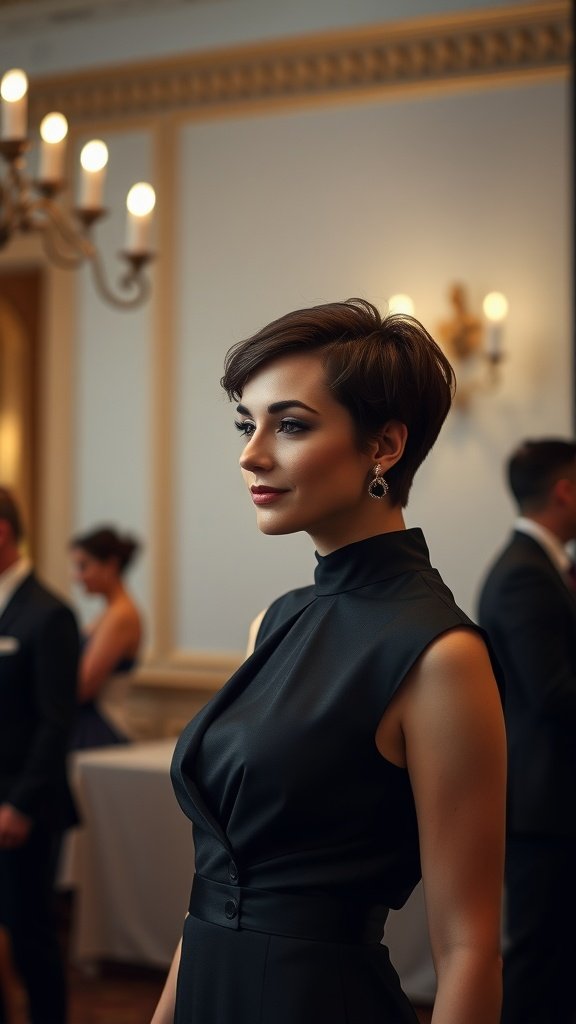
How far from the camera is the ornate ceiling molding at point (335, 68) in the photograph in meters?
5.06

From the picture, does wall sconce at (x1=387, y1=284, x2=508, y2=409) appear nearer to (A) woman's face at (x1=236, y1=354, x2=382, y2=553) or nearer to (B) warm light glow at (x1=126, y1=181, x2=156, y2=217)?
(B) warm light glow at (x1=126, y1=181, x2=156, y2=217)

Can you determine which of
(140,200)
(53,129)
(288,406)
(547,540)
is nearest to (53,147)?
(53,129)

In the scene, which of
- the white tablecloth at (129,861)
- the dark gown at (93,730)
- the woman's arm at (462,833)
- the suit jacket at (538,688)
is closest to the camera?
the woman's arm at (462,833)

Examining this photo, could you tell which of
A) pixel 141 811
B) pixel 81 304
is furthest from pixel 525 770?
pixel 81 304

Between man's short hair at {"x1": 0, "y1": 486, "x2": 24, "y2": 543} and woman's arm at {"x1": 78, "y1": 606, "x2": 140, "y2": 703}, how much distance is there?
138cm

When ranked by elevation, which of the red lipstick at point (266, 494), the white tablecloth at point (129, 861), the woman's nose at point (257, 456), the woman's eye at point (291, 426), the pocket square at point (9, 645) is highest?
the woman's eye at point (291, 426)

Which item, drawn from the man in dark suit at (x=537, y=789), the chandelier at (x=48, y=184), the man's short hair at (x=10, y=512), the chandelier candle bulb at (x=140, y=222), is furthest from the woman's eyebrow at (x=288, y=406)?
the man's short hair at (x=10, y=512)

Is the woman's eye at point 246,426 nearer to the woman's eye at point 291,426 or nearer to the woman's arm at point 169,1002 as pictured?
the woman's eye at point 291,426

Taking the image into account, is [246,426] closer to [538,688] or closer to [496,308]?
[538,688]

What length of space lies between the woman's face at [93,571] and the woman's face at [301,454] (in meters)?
3.82

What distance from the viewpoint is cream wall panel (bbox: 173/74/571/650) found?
200 inches

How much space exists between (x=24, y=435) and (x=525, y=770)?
3.88 metres

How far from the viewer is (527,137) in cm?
508

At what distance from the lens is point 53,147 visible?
11.1 ft
